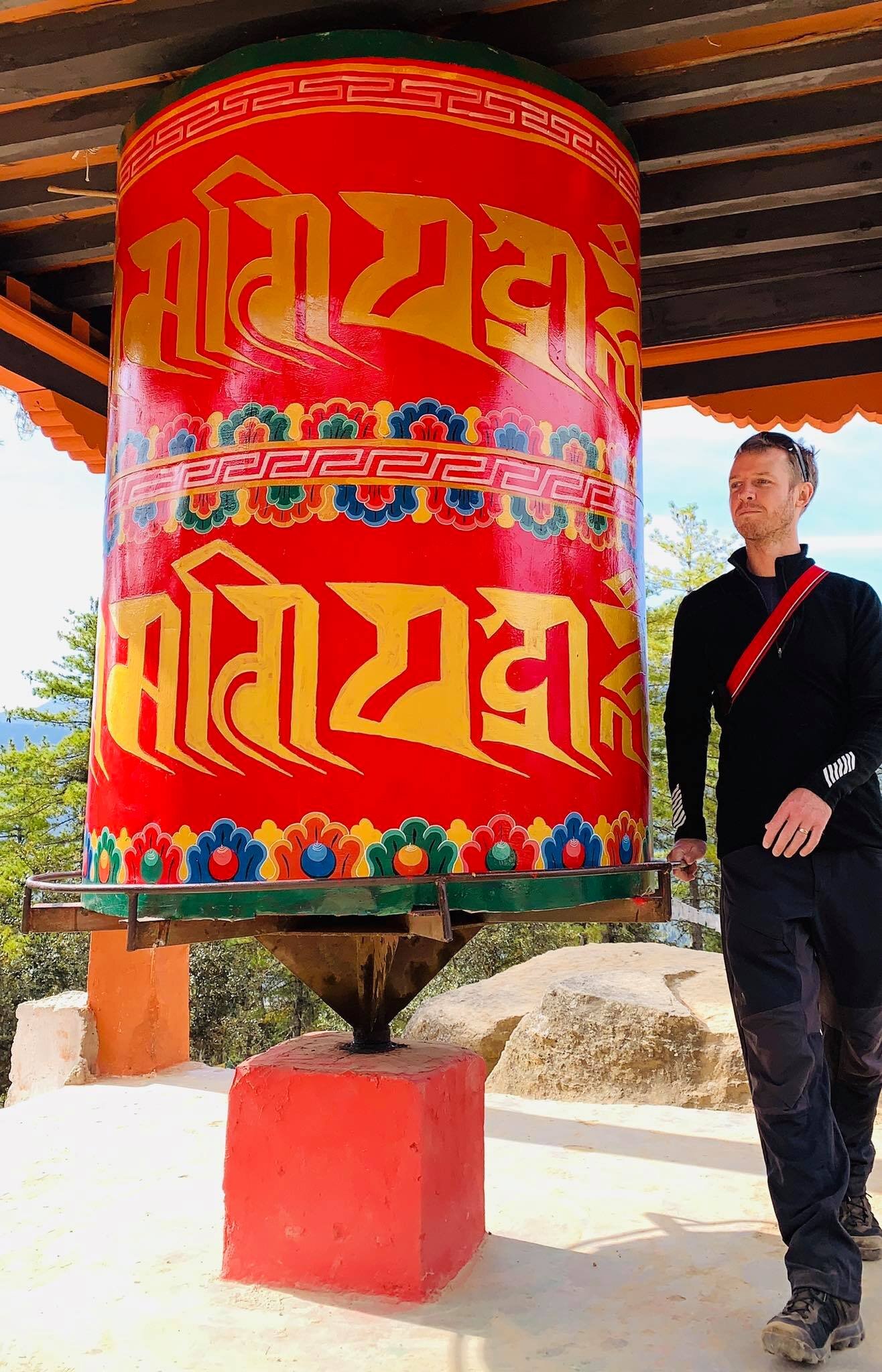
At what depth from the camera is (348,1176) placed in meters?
3.04

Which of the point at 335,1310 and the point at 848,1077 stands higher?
the point at 848,1077

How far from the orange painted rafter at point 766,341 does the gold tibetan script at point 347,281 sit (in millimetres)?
1708

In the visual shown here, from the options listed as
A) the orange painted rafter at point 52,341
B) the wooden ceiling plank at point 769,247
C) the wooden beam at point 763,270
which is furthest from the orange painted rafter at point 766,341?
the orange painted rafter at point 52,341

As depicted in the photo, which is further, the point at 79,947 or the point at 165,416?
the point at 79,947

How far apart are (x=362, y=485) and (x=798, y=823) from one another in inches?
50.7

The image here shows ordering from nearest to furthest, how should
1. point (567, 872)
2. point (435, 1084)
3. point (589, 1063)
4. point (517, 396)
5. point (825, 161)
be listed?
point (567, 872), point (517, 396), point (435, 1084), point (825, 161), point (589, 1063)

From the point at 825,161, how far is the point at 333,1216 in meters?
3.34

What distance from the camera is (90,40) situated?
10.0 ft

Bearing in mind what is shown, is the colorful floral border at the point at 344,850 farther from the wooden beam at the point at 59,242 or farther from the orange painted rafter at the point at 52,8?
the wooden beam at the point at 59,242

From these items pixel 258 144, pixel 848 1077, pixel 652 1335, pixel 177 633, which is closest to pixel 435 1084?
pixel 652 1335

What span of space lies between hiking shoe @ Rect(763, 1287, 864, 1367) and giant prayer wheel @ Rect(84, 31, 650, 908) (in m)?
1.06

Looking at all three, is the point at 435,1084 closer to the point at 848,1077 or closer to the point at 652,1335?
the point at 652,1335

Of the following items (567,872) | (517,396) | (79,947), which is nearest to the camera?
(567,872)

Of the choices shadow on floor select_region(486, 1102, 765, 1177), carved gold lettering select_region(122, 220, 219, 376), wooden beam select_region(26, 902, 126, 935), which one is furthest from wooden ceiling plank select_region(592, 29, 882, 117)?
shadow on floor select_region(486, 1102, 765, 1177)
